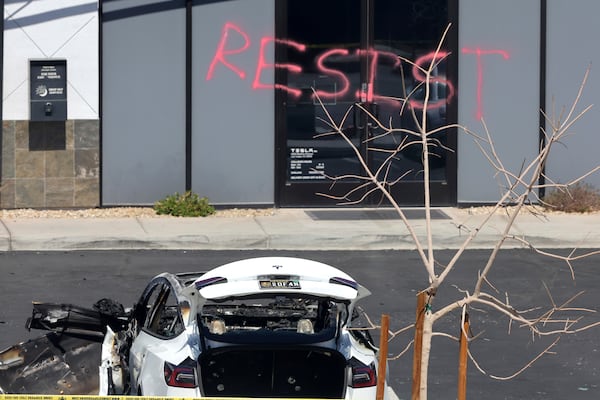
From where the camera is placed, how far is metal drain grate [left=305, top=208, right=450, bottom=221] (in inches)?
710

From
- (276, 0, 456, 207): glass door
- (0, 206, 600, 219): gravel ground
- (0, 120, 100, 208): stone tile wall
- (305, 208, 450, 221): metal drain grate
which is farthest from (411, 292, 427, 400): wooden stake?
(0, 120, 100, 208): stone tile wall

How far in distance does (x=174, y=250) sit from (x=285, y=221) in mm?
2056

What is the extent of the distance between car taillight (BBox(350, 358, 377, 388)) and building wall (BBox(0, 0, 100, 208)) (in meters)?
11.1

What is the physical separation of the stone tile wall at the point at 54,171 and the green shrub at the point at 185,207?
3.32 feet

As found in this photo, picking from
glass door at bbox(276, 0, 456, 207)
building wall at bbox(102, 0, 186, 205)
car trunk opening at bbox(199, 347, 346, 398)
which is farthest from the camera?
glass door at bbox(276, 0, 456, 207)

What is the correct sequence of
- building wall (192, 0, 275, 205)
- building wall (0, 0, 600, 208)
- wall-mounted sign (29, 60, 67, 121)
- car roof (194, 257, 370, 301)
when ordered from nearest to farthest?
car roof (194, 257, 370, 301) → wall-mounted sign (29, 60, 67, 121) → building wall (0, 0, 600, 208) → building wall (192, 0, 275, 205)

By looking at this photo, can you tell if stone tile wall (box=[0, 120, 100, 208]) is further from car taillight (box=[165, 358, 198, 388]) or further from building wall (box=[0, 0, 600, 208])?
car taillight (box=[165, 358, 198, 388])

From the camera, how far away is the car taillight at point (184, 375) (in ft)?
24.9

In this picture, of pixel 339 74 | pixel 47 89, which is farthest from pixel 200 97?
pixel 47 89

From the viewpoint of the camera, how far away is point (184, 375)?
7.59 meters

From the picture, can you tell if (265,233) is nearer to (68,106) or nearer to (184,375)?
(68,106)

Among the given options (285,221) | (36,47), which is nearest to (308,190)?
(285,221)

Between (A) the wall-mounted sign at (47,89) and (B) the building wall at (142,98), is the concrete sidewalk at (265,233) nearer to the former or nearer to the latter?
(B) the building wall at (142,98)

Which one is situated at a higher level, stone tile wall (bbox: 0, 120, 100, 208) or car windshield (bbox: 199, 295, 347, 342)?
stone tile wall (bbox: 0, 120, 100, 208)
